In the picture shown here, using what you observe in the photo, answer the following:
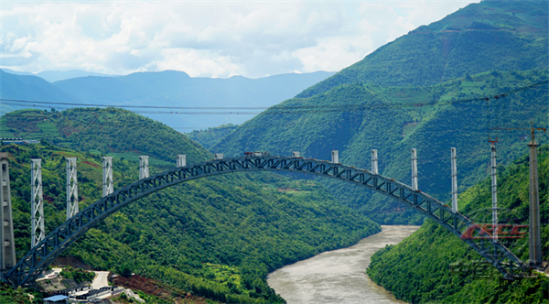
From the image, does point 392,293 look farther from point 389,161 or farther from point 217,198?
point 389,161

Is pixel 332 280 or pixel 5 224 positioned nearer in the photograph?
pixel 5 224

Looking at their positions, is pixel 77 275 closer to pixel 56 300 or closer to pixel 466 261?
pixel 56 300

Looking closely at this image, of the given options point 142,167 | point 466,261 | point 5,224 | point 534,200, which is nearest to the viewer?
point 534,200

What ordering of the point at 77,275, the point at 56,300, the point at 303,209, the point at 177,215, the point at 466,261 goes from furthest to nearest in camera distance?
the point at 303,209 < the point at 177,215 < the point at 466,261 < the point at 77,275 < the point at 56,300

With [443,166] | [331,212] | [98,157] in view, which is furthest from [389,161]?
[98,157]

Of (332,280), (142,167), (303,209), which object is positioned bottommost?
(332,280)

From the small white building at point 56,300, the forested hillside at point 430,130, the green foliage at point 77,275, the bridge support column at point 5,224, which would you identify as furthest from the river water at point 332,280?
the bridge support column at point 5,224

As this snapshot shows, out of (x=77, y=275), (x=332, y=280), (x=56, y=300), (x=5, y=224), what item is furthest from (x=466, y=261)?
(x=5, y=224)
